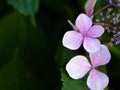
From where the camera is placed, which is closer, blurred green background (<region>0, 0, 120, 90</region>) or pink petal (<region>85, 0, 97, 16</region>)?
pink petal (<region>85, 0, 97, 16</region>)

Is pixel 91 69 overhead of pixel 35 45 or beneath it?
overhead

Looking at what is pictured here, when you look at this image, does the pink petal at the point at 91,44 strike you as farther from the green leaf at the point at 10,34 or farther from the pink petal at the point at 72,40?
the green leaf at the point at 10,34

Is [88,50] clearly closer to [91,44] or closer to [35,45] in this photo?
[91,44]

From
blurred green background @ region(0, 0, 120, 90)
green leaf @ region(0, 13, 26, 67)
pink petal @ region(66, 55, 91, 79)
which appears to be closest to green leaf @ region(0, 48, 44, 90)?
blurred green background @ region(0, 0, 120, 90)

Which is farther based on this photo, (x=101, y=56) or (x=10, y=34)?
(x=10, y=34)

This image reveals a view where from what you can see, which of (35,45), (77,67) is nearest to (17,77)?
(35,45)

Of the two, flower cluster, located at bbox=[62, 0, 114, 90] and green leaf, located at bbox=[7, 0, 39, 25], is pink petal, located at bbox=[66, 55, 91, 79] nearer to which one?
flower cluster, located at bbox=[62, 0, 114, 90]

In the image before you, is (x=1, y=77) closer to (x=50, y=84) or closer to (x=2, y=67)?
(x=2, y=67)
